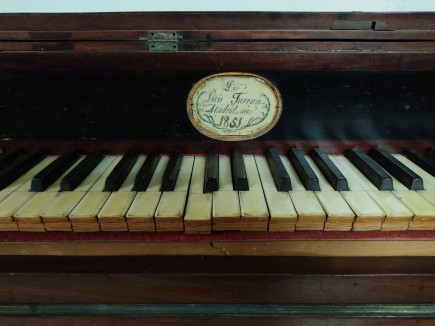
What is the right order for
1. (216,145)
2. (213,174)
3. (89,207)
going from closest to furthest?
(89,207), (213,174), (216,145)

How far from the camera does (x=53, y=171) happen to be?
124cm

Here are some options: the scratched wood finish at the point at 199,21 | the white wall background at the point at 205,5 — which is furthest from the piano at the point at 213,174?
the white wall background at the point at 205,5

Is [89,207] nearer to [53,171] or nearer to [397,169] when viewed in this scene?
[53,171]

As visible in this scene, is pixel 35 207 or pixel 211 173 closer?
pixel 35 207

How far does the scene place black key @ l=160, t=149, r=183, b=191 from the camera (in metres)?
1.14

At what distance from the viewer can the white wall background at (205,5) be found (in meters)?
1.38

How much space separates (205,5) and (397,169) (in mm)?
1041

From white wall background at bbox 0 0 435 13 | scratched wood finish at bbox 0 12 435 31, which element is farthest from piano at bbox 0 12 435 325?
white wall background at bbox 0 0 435 13

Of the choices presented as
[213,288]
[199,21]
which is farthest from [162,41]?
[213,288]

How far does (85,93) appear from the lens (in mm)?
1338

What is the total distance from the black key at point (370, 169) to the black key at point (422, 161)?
0.20 meters

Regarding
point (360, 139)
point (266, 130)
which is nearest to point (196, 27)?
point (266, 130)

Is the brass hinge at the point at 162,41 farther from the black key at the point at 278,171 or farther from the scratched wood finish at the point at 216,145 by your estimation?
the black key at the point at 278,171

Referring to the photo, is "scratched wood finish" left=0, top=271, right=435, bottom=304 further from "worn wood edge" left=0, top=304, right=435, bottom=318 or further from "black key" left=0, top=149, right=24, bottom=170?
"black key" left=0, top=149, right=24, bottom=170
